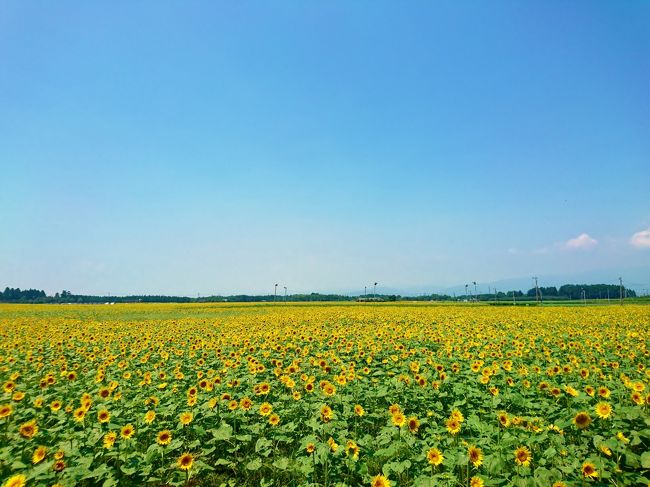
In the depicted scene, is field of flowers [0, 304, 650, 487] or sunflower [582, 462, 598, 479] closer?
sunflower [582, 462, 598, 479]

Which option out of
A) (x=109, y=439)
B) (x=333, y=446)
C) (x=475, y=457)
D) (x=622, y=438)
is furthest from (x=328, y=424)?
(x=622, y=438)

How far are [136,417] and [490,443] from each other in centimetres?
527

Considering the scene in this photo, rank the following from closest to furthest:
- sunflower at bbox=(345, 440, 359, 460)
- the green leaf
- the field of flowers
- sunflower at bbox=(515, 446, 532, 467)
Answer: the green leaf
sunflower at bbox=(515, 446, 532, 467)
the field of flowers
sunflower at bbox=(345, 440, 359, 460)

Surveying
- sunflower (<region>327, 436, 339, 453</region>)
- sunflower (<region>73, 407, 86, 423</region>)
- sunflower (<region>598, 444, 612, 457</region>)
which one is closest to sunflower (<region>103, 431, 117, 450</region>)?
sunflower (<region>73, 407, 86, 423</region>)

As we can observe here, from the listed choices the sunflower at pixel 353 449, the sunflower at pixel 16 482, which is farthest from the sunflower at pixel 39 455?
the sunflower at pixel 353 449

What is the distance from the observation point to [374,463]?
15.6 ft

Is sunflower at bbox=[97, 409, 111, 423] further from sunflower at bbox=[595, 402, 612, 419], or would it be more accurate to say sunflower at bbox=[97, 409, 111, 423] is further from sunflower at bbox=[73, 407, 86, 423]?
sunflower at bbox=[595, 402, 612, 419]

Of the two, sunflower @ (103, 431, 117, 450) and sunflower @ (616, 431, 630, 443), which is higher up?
sunflower @ (616, 431, 630, 443)

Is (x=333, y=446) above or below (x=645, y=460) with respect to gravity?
below

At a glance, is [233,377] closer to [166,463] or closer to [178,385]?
[178,385]

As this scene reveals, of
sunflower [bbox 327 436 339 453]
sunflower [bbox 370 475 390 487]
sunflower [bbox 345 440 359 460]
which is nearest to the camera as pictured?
sunflower [bbox 370 475 390 487]

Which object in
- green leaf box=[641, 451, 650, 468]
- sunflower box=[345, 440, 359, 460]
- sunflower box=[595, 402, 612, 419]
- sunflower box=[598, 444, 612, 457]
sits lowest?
sunflower box=[345, 440, 359, 460]

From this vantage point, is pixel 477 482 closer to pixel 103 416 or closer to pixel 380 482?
pixel 380 482

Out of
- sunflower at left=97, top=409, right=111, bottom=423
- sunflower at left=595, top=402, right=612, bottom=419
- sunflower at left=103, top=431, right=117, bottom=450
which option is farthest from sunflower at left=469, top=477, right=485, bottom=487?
sunflower at left=97, top=409, right=111, bottom=423
